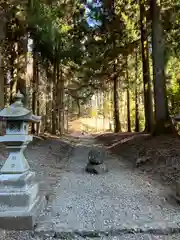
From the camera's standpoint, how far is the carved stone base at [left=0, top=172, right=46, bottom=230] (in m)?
4.47

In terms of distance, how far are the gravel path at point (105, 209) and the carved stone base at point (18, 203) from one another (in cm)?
16

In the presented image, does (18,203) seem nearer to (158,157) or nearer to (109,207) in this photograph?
(109,207)

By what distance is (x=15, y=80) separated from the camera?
47.5 ft

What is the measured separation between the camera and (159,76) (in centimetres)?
1164

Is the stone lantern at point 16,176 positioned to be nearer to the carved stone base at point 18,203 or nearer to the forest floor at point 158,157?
the carved stone base at point 18,203

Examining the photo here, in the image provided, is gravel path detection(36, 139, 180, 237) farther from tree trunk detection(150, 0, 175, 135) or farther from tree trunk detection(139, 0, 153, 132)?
→ tree trunk detection(139, 0, 153, 132)

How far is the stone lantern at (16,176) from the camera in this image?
479 cm

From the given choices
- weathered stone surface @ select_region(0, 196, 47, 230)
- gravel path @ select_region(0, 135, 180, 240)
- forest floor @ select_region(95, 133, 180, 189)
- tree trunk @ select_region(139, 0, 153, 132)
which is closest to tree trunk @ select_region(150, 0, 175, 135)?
forest floor @ select_region(95, 133, 180, 189)

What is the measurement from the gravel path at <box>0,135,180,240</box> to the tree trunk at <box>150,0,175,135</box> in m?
3.55

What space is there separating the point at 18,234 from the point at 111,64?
1798 cm

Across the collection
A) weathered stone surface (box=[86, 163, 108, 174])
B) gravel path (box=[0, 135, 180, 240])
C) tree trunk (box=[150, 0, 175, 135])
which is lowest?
gravel path (box=[0, 135, 180, 240])

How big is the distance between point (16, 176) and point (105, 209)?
1631mm

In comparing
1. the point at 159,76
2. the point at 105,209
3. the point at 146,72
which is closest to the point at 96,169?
the point at 105,209

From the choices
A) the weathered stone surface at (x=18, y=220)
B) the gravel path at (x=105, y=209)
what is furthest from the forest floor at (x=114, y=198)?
the weathered stone surface at (x=18, y=220)
